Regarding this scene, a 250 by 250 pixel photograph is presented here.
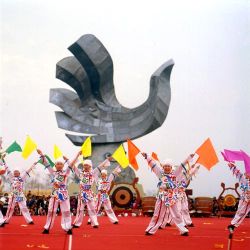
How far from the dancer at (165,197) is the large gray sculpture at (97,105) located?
17587 millimetres

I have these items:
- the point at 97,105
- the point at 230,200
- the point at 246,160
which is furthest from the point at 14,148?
the point at 97,105

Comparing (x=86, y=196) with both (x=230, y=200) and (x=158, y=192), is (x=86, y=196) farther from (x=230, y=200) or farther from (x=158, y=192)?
(x=230, y=200)

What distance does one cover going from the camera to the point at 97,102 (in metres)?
30.3

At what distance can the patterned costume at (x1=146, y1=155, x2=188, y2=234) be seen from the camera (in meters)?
9.84

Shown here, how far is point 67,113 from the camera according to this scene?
29859mm

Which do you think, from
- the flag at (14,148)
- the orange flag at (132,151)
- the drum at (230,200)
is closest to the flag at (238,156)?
the orange flag at (132,151)

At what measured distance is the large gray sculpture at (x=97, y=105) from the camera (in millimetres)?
28172

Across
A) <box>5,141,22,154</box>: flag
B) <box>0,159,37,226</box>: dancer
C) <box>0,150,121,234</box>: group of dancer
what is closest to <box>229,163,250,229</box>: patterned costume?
<box>0,150,121,234</box>: group of dancer

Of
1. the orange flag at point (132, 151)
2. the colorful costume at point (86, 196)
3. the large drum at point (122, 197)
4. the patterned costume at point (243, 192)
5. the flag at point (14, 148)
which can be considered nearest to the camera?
the orange flag at point (132, 151)

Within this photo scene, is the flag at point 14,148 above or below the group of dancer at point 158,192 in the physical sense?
above

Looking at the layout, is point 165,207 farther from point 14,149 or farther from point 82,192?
point 14,149

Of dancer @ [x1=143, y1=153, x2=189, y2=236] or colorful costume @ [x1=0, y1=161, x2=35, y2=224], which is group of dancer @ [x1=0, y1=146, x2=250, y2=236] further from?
colorful costume @ [x1=0, y1=161, x2=35, y2=224]

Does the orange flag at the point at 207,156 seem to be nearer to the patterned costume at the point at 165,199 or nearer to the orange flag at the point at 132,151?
the patterned costume at the point at 165,199

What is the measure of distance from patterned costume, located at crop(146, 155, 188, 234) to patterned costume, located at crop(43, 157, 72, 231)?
1641mm
